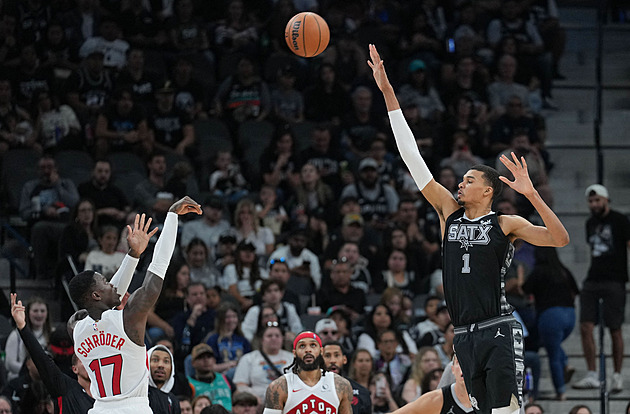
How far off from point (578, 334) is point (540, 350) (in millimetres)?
789

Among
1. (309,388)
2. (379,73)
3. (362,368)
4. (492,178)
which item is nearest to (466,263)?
(492,178)

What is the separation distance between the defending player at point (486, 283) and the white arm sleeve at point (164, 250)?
1.92 metres

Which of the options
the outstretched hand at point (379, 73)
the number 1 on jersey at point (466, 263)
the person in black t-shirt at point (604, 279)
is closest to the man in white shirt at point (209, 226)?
the person in black t-shirt at point (604, 279)

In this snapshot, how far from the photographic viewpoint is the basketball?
10.4 meters

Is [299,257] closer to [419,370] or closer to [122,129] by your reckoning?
[419,370]

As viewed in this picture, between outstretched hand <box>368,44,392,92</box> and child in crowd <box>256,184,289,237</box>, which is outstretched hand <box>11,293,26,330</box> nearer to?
outstretched hand <box>368,44,392,92</box>

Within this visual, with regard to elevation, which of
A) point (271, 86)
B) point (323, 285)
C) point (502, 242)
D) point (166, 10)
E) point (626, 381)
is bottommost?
point (626, 381)

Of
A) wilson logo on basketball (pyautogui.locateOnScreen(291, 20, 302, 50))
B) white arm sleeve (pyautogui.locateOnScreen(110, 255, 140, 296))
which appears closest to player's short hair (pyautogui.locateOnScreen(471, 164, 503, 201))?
white arm sleeve (pyautogui.locateOnScreen(110, 255, 140, 296))

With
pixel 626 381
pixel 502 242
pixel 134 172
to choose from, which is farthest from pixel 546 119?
pixel 502 242

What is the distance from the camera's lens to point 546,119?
64.4 feet

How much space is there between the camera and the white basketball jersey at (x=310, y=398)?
974 centimetres

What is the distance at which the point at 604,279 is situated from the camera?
46.9ft

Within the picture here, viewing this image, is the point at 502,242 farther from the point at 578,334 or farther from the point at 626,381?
the point at 578,334

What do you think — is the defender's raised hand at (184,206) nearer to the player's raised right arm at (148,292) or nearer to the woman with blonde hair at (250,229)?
the player's raised right arm at (148,292)
